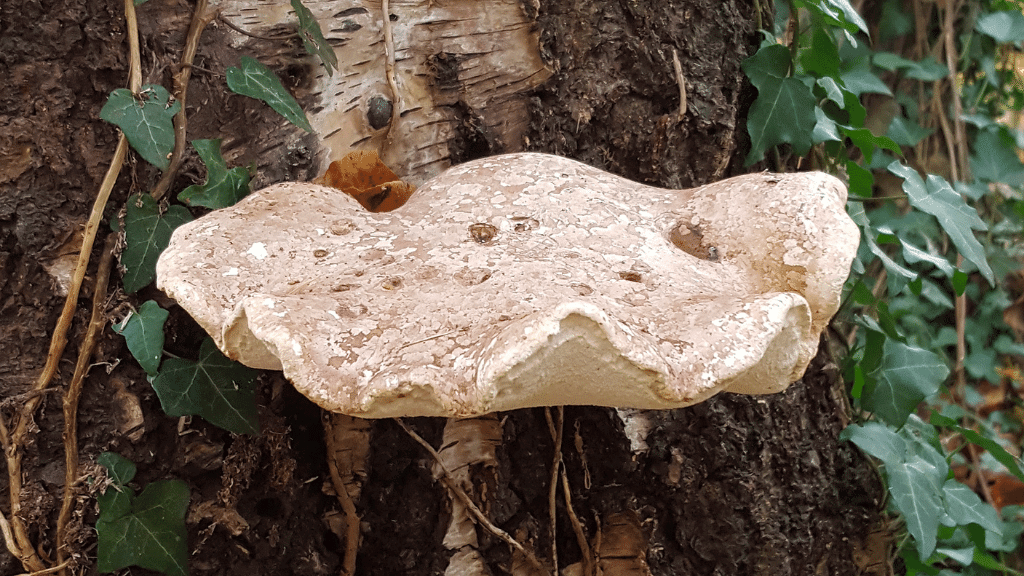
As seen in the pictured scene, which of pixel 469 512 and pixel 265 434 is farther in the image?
pixel 469 512

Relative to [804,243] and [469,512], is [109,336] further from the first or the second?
[804,243]

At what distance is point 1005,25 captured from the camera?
3.78 meters

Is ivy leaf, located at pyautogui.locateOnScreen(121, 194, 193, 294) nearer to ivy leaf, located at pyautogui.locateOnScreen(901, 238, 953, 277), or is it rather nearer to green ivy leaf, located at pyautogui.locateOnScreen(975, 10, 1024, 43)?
ivy leaf, located at pyautogui.locateOnScreen(901, 238, 953, 277)

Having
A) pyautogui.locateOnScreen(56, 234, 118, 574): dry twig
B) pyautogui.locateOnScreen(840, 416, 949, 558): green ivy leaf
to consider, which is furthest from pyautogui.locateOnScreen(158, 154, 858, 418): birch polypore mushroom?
pyautogui.locateOnScreen(840, 416, 949, 558): green ivy leaf

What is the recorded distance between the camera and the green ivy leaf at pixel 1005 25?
3754 mm

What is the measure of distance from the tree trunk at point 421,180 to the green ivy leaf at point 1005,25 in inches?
97.4

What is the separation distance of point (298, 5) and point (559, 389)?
1150 millimetres

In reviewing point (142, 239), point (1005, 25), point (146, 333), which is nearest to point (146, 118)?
point (142, 239)

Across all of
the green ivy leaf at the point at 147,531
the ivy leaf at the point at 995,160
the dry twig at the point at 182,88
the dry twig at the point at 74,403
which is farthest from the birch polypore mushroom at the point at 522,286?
the ivy leaf at the point at 995,160

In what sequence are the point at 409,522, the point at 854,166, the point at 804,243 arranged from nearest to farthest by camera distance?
1. the point at 804,243
2. the point at 409,522
3. the point at 854,166

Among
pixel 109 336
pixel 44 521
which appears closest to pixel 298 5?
pixel 109 336

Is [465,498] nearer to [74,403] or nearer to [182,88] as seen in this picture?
[74,403]

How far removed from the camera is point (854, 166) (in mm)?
2275

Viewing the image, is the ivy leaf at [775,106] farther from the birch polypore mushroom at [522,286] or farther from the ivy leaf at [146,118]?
the ivy leaf at [146,118]
